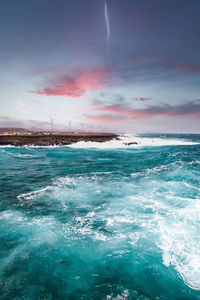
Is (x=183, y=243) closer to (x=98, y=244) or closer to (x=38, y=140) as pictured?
(x=98, y=244)

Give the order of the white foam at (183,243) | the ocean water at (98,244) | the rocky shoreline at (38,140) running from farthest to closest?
the rocky shoreline at (38,140) → the white foam at (183,243) → the ocean water at (98,244)

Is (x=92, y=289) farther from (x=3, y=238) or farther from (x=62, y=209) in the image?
(x=62, y=209)

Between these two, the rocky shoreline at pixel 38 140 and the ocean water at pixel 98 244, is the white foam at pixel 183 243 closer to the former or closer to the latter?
the ocean water at pixel 98 244

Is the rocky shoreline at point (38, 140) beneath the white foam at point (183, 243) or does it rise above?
above

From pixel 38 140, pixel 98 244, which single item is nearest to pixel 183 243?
pixel 98 244

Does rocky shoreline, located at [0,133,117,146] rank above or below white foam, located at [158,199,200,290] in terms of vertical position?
above

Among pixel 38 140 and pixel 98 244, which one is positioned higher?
pixel 38 140

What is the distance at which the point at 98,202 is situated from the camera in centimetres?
1174

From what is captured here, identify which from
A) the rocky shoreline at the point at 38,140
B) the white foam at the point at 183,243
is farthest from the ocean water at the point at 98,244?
the rocky shoreline at the point at 38,140

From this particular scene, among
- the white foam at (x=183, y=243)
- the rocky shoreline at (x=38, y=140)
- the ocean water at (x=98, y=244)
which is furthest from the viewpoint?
the rocky shoreline at (x=38, y=140)

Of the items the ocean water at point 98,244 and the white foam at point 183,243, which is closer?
the ocean water at point 98,244

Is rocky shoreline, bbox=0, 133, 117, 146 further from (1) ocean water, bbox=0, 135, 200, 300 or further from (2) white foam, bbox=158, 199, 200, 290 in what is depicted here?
(2) white foam, bbox=158, 199, 200, 290

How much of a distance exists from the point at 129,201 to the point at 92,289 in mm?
7464

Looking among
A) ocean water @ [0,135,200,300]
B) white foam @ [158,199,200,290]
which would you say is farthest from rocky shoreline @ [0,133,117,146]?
white foam @ [158,199,200,290]
